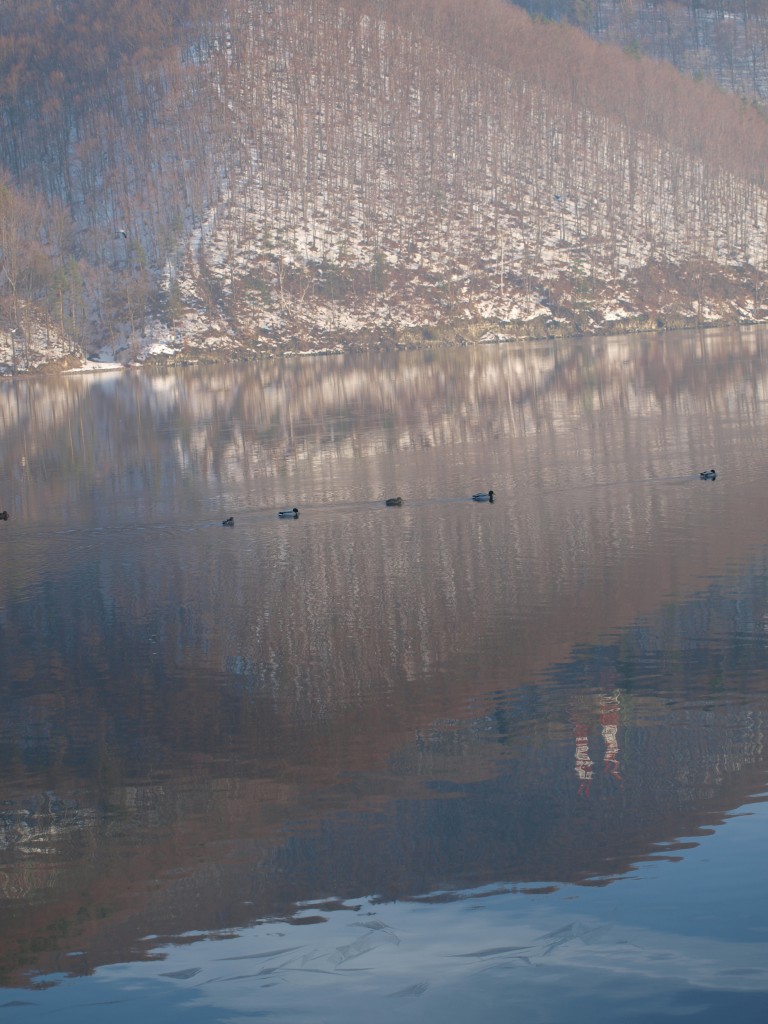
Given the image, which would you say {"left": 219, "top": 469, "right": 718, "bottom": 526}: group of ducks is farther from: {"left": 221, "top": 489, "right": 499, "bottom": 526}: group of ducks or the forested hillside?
the forested hillside

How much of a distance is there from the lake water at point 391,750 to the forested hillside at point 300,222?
11153cm

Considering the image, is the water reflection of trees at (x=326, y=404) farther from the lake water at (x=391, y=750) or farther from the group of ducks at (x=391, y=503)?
the lake water at (x=391, y=750)

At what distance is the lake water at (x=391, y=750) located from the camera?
11922mm

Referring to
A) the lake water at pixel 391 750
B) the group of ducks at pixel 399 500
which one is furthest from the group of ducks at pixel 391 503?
the lake water at pixel 391 750

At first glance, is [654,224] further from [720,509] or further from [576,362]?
[720,509]

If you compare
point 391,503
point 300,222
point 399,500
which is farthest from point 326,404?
point 300,222

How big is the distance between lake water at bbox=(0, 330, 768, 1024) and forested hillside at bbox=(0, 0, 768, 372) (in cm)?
11153

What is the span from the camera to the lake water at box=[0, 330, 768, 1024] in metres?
11.9

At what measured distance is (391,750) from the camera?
17688 millimetres

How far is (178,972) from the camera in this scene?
1214 centimetres

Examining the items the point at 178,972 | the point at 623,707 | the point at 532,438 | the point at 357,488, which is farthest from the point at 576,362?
the point at 178,972

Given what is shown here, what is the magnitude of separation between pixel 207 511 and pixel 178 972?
26.6m

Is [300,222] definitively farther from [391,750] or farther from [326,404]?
[391,750]

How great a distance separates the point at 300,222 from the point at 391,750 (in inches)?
6364
